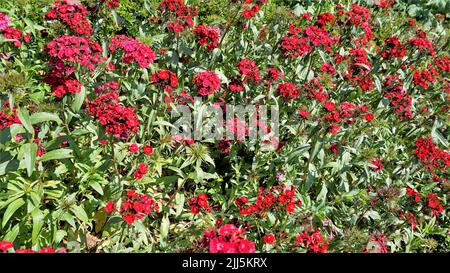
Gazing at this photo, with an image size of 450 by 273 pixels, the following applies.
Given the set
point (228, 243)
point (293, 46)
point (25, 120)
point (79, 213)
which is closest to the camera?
point (228, 243)

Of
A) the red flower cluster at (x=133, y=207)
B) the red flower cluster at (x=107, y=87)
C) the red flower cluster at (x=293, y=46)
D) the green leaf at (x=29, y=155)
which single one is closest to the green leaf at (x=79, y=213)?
the red flower cluster at (x=133, y=207)

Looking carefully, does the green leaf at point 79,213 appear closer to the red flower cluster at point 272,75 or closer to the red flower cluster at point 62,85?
the red flower cluster at point 62,85

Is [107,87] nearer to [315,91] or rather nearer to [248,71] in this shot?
[248,71]

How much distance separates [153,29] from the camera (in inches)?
217

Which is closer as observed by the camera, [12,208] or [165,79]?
[12,208]

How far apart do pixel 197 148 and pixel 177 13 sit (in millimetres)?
1835

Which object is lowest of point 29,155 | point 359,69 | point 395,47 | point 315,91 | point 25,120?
point 29,155

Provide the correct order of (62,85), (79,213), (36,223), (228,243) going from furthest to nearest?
(62,85) → (79,213) → (36,223) → (228,243)

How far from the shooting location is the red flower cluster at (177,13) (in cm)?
466

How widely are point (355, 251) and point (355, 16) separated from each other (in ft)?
11.4

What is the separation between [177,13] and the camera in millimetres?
4734

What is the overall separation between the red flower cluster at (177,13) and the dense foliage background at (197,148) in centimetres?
2

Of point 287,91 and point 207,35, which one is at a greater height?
point 207,35

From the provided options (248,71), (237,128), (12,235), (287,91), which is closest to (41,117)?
(12,235)
